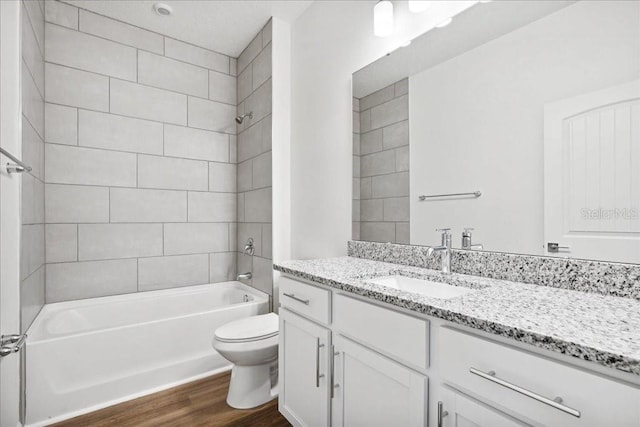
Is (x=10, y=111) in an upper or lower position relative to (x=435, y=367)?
upper

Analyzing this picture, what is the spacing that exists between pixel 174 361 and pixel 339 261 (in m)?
1.32

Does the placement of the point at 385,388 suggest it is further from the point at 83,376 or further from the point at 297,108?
the point at 297,108

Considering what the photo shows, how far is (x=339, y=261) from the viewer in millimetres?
1856

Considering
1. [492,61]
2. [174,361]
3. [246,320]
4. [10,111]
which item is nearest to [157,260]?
[174,361]

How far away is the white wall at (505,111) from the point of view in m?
1.08

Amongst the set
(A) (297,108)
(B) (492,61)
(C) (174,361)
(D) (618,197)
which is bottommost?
(C) (174,361)

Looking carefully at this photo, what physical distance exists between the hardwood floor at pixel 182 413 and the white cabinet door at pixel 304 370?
273mm

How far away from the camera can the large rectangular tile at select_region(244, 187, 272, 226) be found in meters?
2.64

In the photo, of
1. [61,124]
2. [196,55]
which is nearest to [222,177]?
[196,55]

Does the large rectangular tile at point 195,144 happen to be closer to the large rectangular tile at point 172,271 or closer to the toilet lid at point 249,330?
the large rectangular tile at point 172,271

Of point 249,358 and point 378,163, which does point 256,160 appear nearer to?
point 378,163

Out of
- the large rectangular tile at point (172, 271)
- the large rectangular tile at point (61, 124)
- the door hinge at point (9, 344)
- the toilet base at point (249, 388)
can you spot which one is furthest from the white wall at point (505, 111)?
the large rectangular tile at point (61, 124)

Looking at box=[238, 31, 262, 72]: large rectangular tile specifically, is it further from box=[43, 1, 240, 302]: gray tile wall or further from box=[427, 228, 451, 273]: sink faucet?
box=[427, 228, 451, 273]: sink faucet

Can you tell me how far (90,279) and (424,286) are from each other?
246cm
